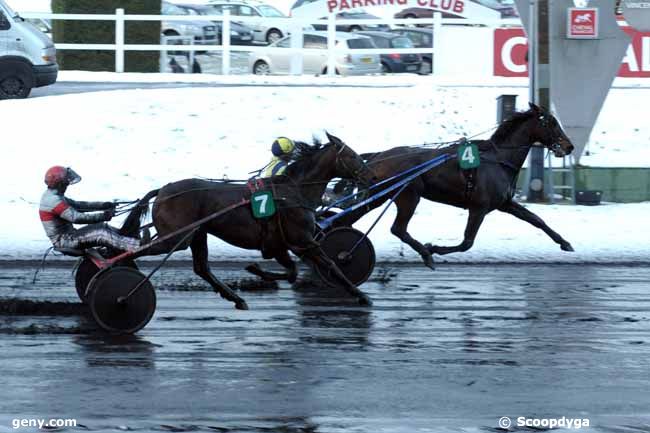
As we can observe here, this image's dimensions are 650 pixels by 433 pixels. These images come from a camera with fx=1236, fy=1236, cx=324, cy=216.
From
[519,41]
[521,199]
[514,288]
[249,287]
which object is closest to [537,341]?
[514,288]

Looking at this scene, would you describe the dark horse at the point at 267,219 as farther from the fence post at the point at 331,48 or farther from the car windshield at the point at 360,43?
the car windshield at the point at 360,43

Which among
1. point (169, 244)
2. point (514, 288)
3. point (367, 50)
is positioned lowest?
point (514, 288)

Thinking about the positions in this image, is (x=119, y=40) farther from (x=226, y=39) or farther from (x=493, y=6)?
(x=493, y=6)

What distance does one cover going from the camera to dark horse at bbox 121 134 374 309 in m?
10.2

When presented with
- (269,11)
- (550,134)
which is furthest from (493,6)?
(550,134)

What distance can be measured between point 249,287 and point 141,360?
3.44 meters

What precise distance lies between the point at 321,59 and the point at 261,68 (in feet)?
5.10

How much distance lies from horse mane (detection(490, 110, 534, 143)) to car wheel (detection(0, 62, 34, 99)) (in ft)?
40.5

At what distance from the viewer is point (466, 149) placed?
12.5 m

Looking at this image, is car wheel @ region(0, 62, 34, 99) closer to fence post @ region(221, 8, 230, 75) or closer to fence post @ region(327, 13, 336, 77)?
fence post @ region(221, 8, 230, 75)

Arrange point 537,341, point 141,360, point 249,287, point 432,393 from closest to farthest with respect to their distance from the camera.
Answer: point 432,393
point 141,360
point 537,341
point 249,287

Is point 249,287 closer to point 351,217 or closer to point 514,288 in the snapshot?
point 351,217

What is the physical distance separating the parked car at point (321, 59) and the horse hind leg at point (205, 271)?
17677 mm

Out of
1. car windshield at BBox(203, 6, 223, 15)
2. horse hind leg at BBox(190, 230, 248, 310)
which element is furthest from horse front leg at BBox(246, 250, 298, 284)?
car windshield at BBox(203, 6, 223, 15)
